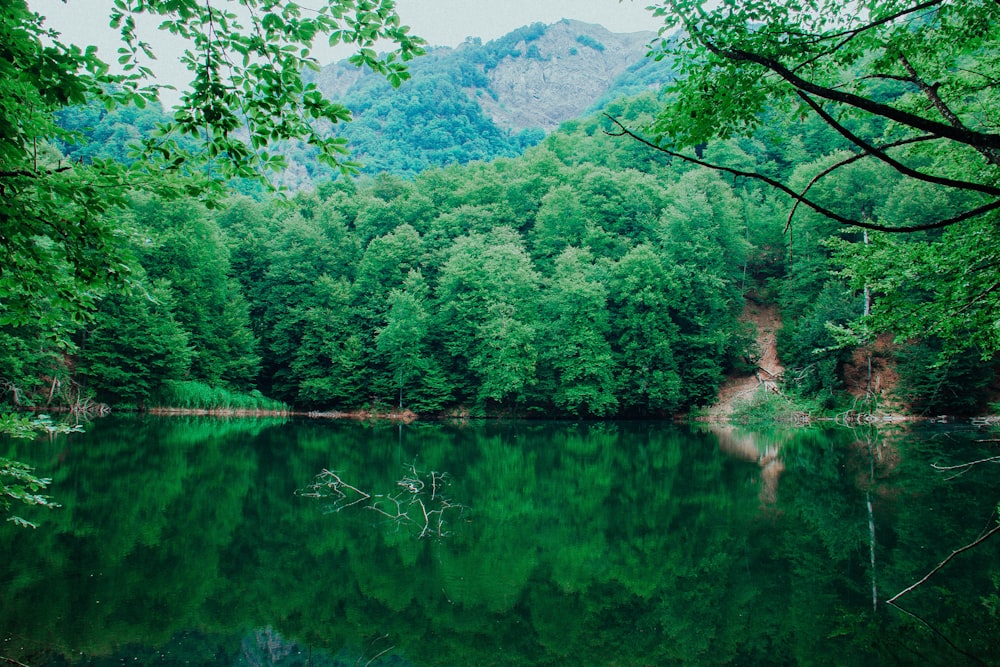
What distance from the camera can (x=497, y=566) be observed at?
9.03m

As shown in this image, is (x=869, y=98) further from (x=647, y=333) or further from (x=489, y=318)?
(x=489, y=318)

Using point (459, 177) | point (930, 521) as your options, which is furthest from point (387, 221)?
point (930, 521)

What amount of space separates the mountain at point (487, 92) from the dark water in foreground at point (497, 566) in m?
71.6

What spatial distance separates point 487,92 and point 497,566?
15321cm

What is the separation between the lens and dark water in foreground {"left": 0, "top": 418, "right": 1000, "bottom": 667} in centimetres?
642

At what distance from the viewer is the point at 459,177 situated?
54.2 metres

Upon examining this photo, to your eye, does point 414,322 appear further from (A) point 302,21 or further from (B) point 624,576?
(A) point 302,21

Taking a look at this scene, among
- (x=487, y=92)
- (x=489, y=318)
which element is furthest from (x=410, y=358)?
(x=487, y=92)

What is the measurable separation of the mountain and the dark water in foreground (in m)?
71.6

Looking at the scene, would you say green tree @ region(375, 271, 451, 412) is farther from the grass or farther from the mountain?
the mountain

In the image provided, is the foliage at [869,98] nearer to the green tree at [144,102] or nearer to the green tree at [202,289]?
the green tree at [144,102]

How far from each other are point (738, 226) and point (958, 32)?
42321mm

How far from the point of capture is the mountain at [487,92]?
108 meters

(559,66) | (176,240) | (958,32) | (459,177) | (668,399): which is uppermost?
(559,66)
